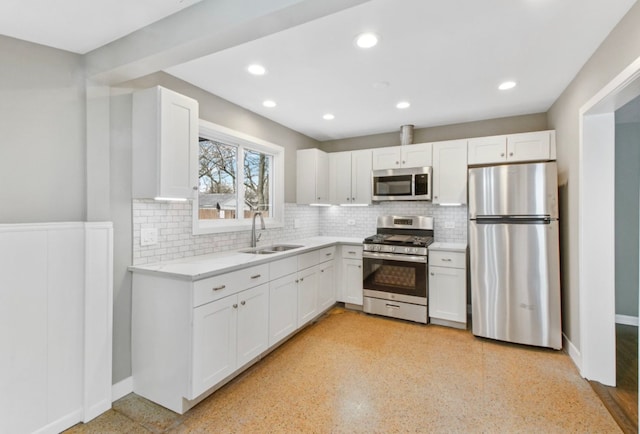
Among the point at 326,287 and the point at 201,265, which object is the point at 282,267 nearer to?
the point at 201,265

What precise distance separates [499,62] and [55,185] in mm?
3221

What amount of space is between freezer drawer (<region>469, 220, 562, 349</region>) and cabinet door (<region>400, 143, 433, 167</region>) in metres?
1.07

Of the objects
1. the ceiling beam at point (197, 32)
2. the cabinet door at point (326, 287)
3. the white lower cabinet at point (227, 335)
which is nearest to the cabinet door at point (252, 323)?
the white lower cabinet at point (227, 335)

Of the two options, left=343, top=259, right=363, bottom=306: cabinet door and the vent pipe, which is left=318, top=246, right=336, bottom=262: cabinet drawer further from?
the vent pipe

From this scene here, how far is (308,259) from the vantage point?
3363 mm

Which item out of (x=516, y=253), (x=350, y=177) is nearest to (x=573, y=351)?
(x=516, y=253)

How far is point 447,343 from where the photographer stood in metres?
3.08

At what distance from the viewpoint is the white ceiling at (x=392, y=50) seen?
5.51ft

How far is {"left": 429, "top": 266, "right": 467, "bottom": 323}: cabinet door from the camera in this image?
3.40m

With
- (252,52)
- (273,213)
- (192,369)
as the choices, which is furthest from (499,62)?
(192,369)

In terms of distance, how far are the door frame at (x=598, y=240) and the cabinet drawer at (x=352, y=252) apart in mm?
2195

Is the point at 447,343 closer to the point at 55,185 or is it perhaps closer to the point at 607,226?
the point at 607,226

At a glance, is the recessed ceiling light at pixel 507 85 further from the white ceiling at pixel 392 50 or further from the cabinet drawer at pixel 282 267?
the cabinet drawer at pixel 282 267

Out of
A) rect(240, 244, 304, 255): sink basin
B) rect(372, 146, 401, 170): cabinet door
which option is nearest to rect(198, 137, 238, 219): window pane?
rect(240, 244, 304, 255): sink basin
